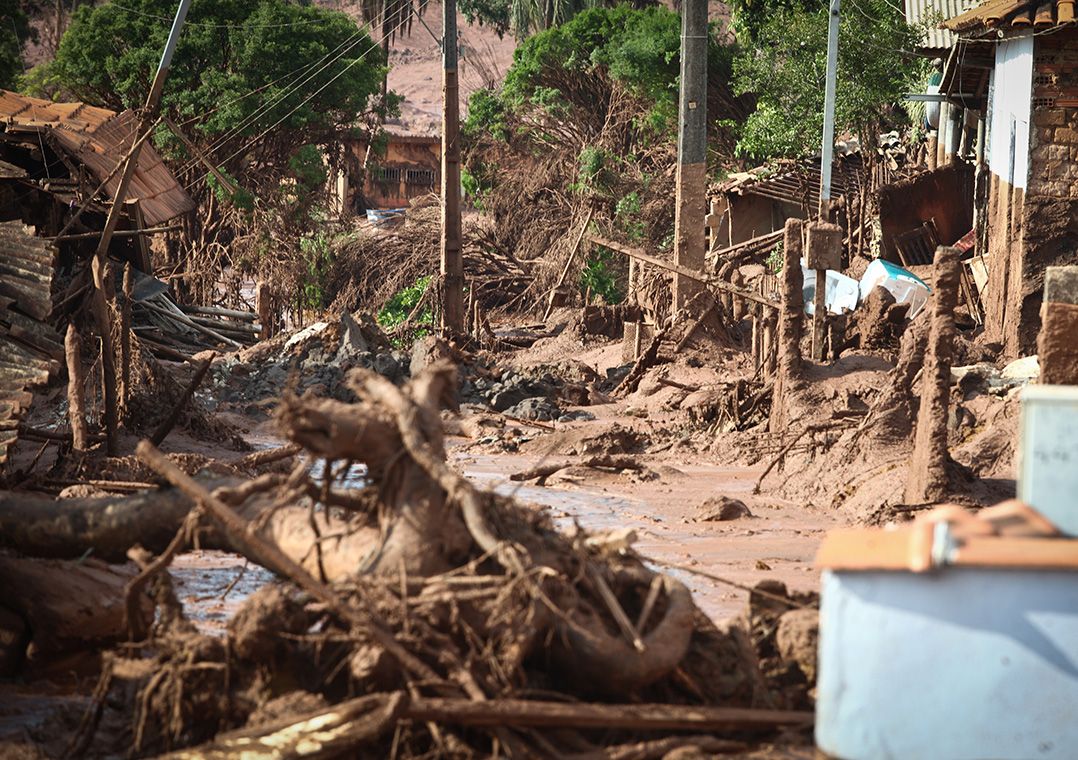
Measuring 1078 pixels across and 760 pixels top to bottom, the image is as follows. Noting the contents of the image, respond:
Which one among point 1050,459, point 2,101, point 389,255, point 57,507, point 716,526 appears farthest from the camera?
point 389,255

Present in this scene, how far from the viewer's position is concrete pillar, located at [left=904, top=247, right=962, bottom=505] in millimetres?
9672

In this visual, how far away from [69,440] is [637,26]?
68.8 feet

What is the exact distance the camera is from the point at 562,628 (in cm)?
546

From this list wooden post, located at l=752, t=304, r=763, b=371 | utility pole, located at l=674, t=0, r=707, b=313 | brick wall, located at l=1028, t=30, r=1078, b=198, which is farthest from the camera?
utility pole, located at l=674, t=0, r=707, b=313

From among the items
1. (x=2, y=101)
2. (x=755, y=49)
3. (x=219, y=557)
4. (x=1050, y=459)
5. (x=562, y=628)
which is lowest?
(x=219, y=557)

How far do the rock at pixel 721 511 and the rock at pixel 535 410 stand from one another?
245 inches

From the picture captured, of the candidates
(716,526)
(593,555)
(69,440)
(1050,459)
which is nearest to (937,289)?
(716,526)

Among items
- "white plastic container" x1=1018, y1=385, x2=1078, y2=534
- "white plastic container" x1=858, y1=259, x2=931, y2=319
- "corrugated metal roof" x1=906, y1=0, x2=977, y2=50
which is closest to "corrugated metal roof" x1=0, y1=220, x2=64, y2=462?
"white plastic container" x1=1018, y1=385, x2=1078, y2=534

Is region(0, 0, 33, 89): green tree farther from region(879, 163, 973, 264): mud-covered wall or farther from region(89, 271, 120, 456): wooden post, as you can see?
region(879, 163, 973, 264): mud-covered wall

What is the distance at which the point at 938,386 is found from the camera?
9.71 m

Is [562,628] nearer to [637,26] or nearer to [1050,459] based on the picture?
[1050,459]

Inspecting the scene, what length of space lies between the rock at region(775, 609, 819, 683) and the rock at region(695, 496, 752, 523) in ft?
16.0

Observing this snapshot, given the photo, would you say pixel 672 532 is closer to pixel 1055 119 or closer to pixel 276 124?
pixel 1055 119

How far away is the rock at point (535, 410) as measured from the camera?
1775 cm
